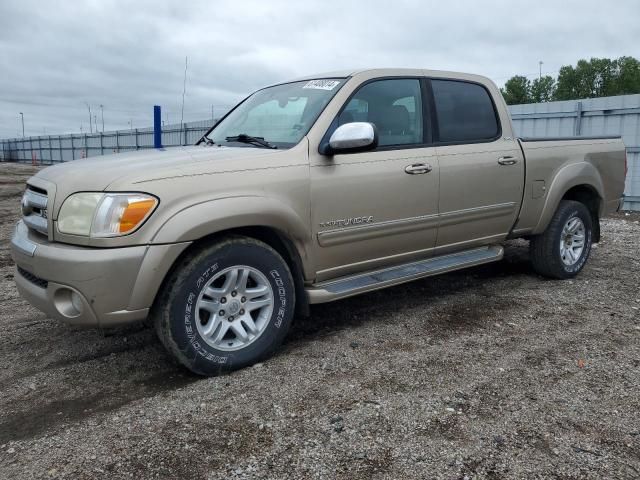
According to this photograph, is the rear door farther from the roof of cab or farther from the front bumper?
the front bumper

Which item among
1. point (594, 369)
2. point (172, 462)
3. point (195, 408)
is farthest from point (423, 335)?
point (172, 462)

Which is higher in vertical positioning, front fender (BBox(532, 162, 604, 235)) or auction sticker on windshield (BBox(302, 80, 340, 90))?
auction sticker on windshield (BBox(302, 80, 340, 90))

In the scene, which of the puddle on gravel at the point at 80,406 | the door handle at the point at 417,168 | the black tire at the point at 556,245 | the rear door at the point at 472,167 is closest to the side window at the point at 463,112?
the rear door at the point at 472,167

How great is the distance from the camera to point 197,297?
307 centimetres

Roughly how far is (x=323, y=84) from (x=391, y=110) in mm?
541

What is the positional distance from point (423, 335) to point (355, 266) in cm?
70

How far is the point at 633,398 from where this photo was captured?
9.70 feet

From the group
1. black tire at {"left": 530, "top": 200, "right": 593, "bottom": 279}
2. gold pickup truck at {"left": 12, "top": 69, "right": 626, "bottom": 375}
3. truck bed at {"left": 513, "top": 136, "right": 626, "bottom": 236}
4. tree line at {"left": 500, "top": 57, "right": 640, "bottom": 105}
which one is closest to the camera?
gold pickup truck at {"left": 12, "top": 69, "right": 626, "bottom": 375}

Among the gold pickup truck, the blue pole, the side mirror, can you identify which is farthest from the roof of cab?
the blue pole

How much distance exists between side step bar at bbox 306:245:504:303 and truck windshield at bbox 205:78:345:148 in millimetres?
988

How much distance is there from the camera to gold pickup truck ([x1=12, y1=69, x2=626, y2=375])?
2875 mm

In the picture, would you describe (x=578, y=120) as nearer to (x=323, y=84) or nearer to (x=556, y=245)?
(x=556, y=245)

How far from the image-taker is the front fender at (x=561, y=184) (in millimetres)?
4996

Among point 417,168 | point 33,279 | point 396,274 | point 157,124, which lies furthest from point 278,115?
point 157,124
